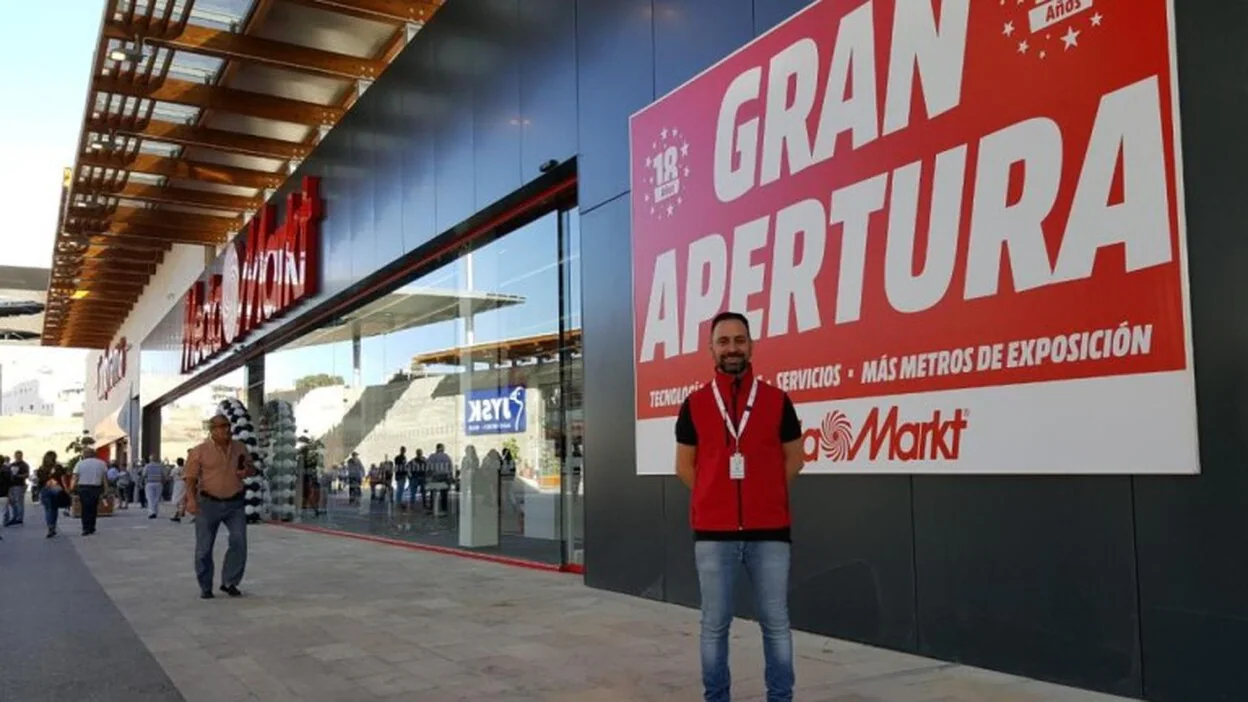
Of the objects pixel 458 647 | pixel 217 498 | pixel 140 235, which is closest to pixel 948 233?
pixel 458 647

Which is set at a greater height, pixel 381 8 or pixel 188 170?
pixel 381 8

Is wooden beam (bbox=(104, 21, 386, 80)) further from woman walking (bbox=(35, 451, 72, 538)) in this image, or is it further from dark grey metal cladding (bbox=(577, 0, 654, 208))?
woman walking (bbox=(35, 451, 72, 538))

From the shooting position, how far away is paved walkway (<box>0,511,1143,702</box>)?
5020mm

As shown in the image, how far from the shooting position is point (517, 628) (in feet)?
22.7

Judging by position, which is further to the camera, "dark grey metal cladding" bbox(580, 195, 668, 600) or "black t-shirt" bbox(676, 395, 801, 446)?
"dark grey metal cladding" bbox(580, 195, 668, 600)

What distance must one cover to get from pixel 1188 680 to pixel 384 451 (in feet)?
41.1

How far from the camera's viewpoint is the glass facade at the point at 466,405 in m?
10.5

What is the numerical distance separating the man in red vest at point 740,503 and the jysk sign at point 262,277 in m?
14.0

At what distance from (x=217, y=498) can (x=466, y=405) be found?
13.3ft

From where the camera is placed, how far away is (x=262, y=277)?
19.5 metres

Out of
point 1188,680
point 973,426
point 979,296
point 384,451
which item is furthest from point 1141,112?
point 384,451

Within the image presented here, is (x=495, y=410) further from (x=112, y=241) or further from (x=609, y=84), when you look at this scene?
(x=112, y=241)

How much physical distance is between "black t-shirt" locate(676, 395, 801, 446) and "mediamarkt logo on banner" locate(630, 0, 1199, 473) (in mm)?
1560

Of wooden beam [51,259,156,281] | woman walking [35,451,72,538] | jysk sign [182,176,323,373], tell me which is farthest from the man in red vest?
wooden beam [51,259,156,281]
